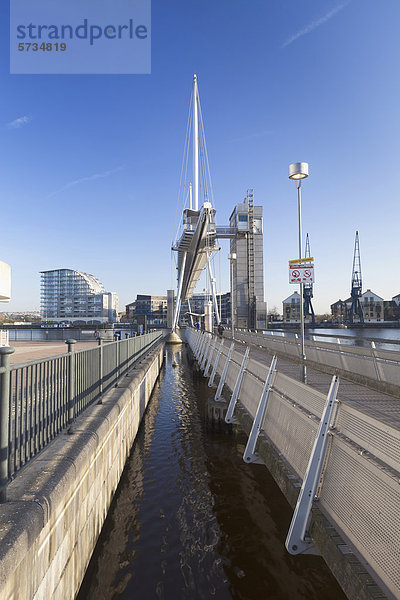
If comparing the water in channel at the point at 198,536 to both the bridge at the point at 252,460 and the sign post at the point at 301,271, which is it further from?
the sign post at the point at 301,271

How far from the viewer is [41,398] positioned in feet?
13.0

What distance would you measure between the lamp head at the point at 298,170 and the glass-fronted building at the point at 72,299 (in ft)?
508

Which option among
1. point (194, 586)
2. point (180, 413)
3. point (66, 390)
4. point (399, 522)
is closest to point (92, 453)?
point (66, 390)

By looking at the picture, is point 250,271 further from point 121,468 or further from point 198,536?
point 198,536

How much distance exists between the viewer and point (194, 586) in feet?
13.1

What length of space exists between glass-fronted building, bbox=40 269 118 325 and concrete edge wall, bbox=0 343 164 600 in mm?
158104

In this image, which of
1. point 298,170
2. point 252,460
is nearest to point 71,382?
point 252,460

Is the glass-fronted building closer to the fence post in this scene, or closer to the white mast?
the white mast

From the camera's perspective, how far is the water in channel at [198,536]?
3922 millimetres

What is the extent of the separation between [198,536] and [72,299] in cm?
17697

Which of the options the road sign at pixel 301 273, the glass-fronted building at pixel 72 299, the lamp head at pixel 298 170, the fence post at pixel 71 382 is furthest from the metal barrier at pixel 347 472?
the glass-fronted building at pixel 72 299

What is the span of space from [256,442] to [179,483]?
2.59 m

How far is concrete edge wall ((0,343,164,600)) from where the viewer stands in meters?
2.39

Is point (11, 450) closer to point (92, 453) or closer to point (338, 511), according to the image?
point (92, 453)
